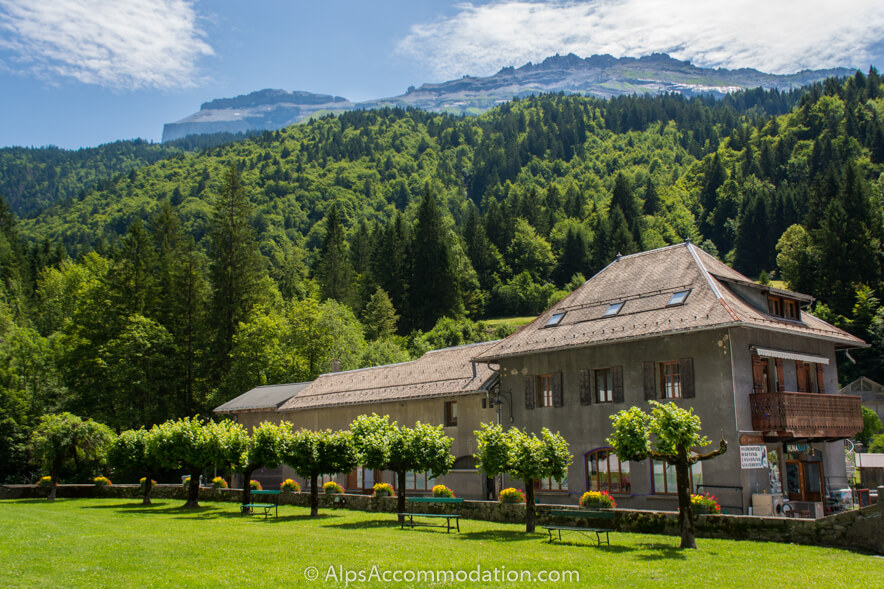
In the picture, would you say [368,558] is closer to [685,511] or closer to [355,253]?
[685,511]

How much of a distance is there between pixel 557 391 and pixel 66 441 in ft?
89.9

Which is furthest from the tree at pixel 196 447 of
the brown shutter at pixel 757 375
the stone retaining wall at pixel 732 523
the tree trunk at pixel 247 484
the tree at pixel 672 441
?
the brown shutter at pixel 757 375

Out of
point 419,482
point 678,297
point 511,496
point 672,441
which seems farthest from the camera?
point 419,482

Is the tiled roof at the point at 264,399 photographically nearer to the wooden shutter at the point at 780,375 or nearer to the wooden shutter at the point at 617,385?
the wooden shutter at the point at 617,385

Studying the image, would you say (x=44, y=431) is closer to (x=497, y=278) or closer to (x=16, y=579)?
(x=16, y=579)

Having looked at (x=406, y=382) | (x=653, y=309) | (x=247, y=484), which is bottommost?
(x=247, y=484)

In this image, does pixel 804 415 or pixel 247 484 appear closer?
pixel 804 415

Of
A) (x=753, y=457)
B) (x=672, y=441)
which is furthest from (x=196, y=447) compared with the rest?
(x=753, y=457)

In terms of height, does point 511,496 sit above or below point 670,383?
below

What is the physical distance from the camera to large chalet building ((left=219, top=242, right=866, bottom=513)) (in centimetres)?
2617

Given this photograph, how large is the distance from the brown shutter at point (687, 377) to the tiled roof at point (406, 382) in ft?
31.5

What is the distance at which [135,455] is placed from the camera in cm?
3684

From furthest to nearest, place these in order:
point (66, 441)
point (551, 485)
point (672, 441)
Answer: point (66, 441) → point (551, 485) → point (672, 441)

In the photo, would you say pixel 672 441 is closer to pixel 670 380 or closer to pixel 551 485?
pixel 670 380
